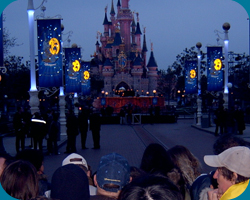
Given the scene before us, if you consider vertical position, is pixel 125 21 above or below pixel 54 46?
above

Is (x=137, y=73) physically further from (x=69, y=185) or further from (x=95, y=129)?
(x=69, y=185)

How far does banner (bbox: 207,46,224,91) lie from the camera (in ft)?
75.5

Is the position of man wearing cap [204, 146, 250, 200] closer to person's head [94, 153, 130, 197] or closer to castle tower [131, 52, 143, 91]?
person's head [94, 153, 130, 197]

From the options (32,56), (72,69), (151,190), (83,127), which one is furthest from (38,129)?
(151,190)

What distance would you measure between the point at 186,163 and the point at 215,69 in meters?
19.5

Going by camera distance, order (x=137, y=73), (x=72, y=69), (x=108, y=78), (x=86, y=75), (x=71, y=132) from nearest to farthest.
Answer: (x=71, y=132)
(x=72, y=69)
(x=86, y=75)
(x=108, y=78)
(x=137, y=73)

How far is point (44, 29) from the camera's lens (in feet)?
48.5

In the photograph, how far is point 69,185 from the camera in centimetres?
299

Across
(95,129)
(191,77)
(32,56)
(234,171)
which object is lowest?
(95,129)

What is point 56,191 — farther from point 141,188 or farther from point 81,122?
point 81,122

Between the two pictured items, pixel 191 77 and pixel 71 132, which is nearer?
pixel 71 132

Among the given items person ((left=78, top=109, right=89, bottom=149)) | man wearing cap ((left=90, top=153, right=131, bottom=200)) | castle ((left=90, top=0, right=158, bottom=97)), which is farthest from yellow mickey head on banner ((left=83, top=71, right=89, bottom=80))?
castle ((left=90, top=0, right=158, bottom=97))

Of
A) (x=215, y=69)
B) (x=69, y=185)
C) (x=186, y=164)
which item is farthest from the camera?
(x=215, y=69)

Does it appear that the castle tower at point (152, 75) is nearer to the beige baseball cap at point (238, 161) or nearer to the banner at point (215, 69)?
the banner at point (215, 69)
